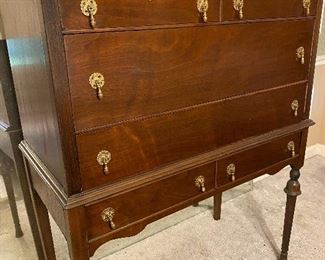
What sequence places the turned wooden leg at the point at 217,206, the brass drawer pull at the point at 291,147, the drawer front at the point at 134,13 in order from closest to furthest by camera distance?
the drawer front at the point at 134,13, the brass drawer pull at the point at 291,147, the turned wooden leg at the point at 217,206

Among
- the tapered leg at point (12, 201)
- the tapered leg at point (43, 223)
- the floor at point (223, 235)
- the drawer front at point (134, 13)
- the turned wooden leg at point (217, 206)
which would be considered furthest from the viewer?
the turned wooden leg at point (217, 206)

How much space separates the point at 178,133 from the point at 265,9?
494 millimetres

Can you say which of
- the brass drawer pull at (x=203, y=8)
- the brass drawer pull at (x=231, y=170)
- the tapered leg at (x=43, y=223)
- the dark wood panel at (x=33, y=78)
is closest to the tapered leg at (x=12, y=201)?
the tapered leg at (x=43, y=223)

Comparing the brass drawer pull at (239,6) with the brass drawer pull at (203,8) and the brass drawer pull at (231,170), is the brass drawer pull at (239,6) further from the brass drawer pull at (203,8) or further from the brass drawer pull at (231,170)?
the brass drawer pull at (231,170)

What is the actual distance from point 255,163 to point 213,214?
757 mm

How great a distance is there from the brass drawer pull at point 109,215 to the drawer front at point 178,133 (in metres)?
0.09

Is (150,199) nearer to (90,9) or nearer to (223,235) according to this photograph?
(90,9)

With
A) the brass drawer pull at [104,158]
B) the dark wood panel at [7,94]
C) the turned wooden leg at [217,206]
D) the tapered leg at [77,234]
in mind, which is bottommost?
the turned wooden leg at [217,206]

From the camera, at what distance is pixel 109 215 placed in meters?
0.97

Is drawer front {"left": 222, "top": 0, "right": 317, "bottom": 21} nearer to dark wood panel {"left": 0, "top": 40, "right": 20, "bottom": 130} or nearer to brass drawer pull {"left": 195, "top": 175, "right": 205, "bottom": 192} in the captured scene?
brass drawer pull {"left": 195, "top": 175, "right": 205, "bottom": 192}

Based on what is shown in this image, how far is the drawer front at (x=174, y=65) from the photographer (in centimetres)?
82

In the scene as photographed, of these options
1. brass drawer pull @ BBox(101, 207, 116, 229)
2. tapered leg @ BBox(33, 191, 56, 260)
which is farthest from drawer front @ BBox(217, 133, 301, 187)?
tapered leg @ BBox(33, 191, 56, 260)

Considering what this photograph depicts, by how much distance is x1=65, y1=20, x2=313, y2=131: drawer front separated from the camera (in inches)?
32.2

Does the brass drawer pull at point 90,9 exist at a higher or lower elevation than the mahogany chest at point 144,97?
higher
